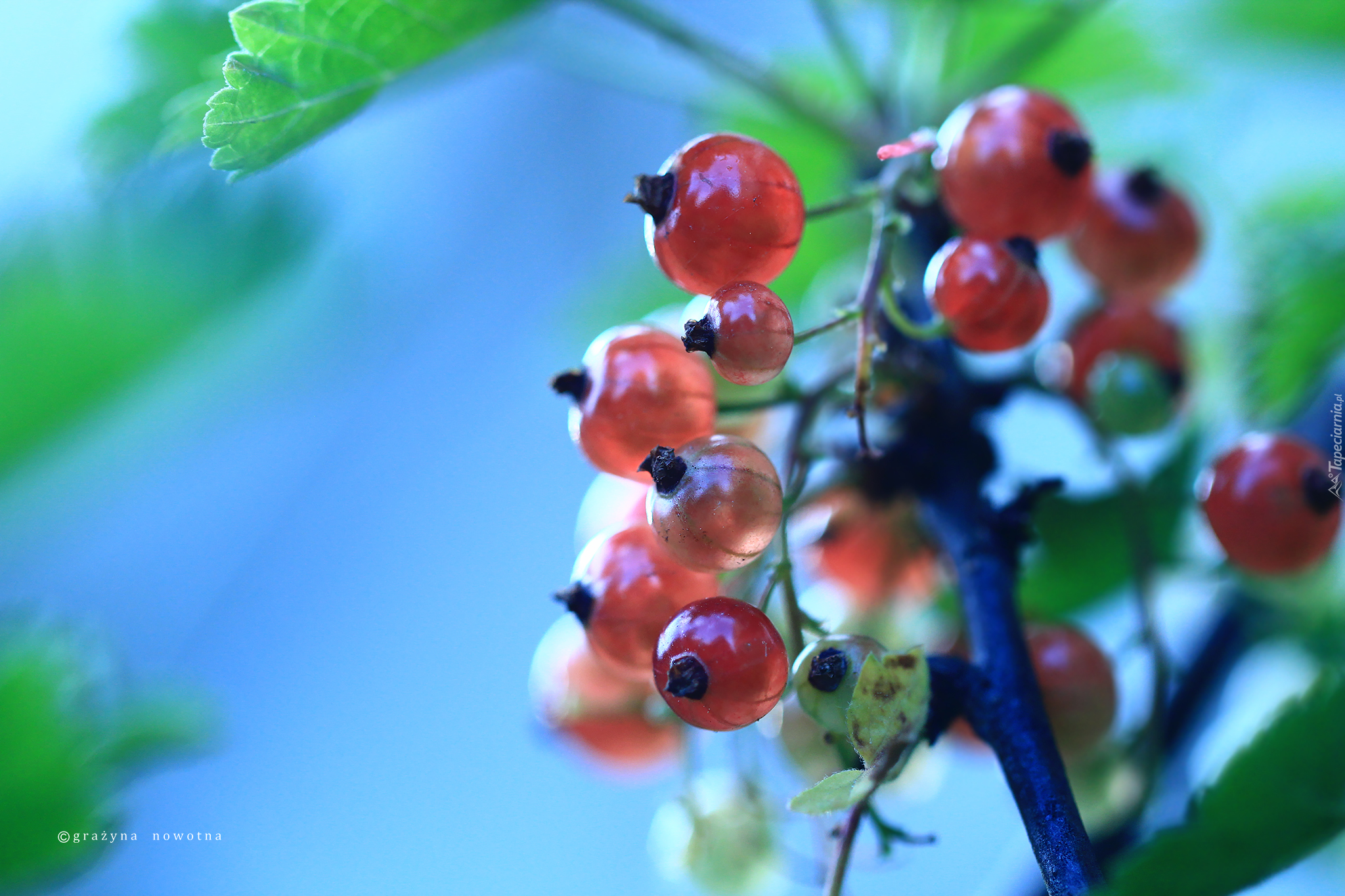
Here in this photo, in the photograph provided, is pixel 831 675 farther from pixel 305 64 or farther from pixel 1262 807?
pixel 305 64

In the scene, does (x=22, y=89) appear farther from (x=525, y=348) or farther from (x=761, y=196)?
(x=761, y=196)

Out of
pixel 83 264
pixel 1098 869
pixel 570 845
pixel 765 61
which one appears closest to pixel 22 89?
pixel 83 264

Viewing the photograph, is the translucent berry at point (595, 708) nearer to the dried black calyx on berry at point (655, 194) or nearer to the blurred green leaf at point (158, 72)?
the dried black calyx on berry at point (655, 194)

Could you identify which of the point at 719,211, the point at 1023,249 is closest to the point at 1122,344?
the point at 1023,249

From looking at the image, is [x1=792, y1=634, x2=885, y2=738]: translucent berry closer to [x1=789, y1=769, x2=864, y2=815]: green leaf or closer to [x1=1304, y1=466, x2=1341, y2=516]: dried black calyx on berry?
[x1=789, y1=769, x2=864, y2=815]: green leaf

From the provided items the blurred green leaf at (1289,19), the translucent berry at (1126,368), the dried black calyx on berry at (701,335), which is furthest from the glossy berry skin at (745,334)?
the blurred green leaf at (1289,19)

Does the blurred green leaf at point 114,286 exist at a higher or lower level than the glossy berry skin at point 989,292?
higher

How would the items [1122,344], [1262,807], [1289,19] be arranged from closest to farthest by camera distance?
[1262,807]
[1122,344]
[1289,19]
